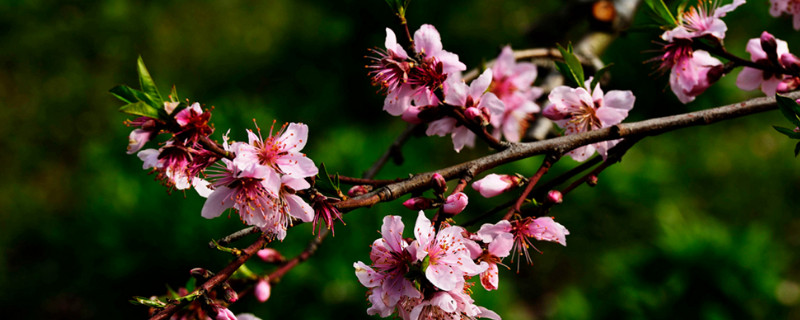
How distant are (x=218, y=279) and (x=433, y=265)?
0.17m

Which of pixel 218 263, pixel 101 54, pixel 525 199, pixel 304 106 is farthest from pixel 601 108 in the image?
pixel 101 54

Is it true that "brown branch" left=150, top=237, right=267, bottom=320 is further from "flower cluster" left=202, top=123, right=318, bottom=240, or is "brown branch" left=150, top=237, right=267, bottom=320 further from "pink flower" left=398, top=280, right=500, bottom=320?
"pink flower" left=398, top=280, right=500, bottom=320

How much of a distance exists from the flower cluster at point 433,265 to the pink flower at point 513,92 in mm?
361

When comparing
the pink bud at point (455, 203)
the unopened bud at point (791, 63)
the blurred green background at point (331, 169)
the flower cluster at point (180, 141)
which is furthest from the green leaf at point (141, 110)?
the blurred green background at point (331, 169)

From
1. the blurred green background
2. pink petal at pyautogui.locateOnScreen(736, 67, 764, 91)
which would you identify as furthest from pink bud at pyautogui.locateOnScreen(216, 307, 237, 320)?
the blurred green background

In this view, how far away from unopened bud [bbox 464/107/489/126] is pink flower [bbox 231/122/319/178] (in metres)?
0.14

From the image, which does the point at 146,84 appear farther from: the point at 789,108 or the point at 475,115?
the point at 789,108

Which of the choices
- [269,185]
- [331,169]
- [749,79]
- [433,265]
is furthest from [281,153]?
[331,169]

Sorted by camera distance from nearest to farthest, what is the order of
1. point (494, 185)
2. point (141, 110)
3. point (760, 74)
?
point (141, 110) → point (494, 185) → point (760, 74)

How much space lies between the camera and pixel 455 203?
46 centimetres

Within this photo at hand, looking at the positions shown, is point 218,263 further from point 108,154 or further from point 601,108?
point 601,108

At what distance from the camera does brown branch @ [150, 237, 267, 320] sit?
1.46 ft

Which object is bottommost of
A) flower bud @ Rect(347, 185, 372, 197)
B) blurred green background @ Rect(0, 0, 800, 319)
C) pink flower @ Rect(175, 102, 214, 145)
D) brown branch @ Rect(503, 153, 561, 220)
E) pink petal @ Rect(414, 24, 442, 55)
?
blurred green background @ Rect(0, 0, 800, 319)

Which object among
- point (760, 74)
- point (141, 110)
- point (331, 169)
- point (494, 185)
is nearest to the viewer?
point (141, 110)
